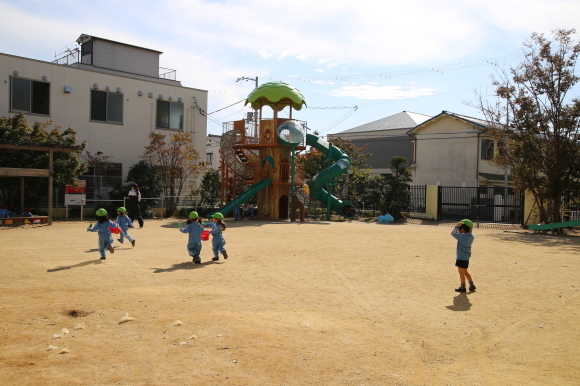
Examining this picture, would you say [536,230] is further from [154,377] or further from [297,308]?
[154,377]

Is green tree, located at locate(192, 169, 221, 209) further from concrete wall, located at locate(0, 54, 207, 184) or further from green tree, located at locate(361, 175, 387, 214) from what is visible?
green tree, located at locate(361, 175, 387, 214)

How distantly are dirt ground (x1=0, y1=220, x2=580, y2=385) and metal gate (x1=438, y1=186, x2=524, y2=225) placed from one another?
1652cm

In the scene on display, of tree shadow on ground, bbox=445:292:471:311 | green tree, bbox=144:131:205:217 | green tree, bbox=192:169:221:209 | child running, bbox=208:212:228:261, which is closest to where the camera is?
tree shadow on ground, bbox=445:292:471:311

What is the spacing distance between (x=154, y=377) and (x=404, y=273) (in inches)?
269

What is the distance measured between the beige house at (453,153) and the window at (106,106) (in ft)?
72.9

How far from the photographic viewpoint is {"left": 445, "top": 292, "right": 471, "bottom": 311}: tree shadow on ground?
779 centimetres

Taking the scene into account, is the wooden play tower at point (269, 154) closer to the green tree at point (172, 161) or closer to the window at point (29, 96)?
the green tree at point (172, 161)

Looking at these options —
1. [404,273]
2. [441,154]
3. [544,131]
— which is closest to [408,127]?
[441,154]

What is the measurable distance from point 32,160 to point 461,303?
19872 mm

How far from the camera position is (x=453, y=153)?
37.7m

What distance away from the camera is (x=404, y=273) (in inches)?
417

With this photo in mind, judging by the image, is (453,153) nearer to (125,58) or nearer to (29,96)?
(125,58)

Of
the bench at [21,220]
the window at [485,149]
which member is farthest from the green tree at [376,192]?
the bench at [21,220]

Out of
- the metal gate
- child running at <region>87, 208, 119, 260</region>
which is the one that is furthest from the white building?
child running at <region>87, 208, 119, 260</region>
